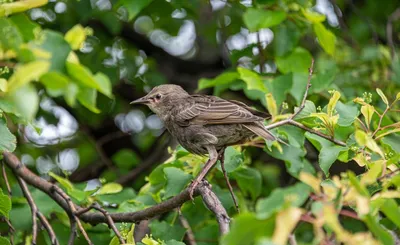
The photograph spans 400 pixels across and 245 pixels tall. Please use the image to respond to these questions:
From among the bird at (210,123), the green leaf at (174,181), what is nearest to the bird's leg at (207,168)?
the bird at (210,123)

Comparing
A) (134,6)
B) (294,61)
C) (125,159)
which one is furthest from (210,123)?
(125,159)

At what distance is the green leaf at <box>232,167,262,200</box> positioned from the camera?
471 cm

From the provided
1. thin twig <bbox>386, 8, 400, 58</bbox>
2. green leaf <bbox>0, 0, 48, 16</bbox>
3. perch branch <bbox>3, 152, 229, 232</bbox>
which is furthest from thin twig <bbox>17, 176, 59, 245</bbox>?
thin twig <bbox>386, 8, 400, 58</bbox>

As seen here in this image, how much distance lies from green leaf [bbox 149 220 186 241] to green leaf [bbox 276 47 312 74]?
5.64ft

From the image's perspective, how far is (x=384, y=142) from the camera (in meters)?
3.70

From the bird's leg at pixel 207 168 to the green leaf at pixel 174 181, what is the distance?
122 mm

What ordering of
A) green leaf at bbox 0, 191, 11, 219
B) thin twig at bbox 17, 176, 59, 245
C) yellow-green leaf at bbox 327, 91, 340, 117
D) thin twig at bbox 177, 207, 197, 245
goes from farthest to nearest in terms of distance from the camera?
thin twig at bbox 177, 207, 197, 245, thin twig at bbox 17, 176, 59, 245, yellow-green leaf at bbox 327, 91, 340, 117, green leaf at bbox 0, 191, 11, 219

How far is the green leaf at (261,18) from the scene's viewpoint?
5.03m

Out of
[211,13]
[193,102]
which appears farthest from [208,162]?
[211,13]

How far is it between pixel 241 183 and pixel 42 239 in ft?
4.43

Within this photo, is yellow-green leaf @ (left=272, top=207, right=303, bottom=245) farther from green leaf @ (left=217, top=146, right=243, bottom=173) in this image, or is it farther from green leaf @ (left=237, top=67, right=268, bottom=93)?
green leaf @ (left=237, top=67, right=268, bottom=93)

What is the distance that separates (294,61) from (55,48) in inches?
134

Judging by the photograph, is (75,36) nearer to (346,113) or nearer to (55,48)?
(55,48)

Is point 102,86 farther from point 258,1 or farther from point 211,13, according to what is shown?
point 211,13
